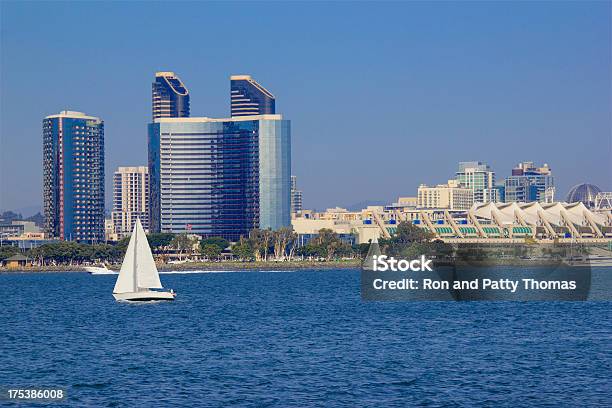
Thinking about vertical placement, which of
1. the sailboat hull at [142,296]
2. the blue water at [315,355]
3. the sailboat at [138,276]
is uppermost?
the sailboat at [138,276]

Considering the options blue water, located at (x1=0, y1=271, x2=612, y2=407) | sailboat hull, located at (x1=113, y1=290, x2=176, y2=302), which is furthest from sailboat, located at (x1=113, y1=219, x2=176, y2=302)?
blue water, located at (x1=0, y1=271, x2=612, y2=407)

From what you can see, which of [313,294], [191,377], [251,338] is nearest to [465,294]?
→ [313,294]

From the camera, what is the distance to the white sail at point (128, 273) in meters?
99.1

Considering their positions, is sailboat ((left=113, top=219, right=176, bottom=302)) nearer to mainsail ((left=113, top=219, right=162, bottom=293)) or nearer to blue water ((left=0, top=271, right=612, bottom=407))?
A: mainsail ((left=113, top=219, right=162, bottom=293))

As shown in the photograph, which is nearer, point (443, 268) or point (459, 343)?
point (459, 343)

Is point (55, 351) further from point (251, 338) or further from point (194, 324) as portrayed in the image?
point (194, 324)

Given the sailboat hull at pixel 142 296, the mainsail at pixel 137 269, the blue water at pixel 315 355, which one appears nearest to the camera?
the blue water at pixel 315 355

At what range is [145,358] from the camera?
180 feet

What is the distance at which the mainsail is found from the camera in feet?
326

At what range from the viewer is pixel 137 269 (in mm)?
99750

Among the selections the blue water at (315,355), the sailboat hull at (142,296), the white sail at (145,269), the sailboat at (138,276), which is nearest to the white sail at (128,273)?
the sailboat at (138,276)

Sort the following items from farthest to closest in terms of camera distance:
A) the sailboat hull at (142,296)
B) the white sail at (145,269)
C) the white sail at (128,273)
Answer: the white sail at (145,269) → the sailboat hull at (142,296) → the white sail at (128,273)

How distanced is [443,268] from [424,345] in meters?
122

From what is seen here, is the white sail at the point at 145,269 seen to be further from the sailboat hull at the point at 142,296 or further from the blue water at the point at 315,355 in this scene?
the blue water at the point at 315,355
